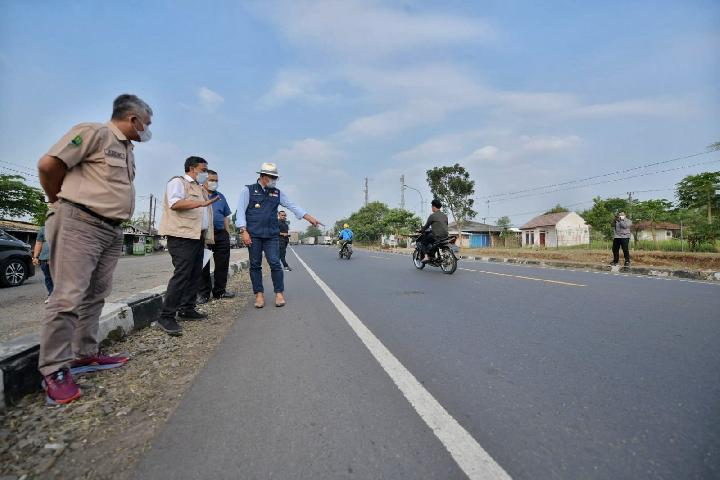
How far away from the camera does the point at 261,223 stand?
17.7 ft

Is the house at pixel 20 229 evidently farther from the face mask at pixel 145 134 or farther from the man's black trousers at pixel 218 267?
the face mask at pixel 145 134

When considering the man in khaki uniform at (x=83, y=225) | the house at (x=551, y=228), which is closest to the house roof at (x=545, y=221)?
the house at (x=551, y=228)

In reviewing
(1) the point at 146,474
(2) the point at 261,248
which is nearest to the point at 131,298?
(2) the point at 261,248

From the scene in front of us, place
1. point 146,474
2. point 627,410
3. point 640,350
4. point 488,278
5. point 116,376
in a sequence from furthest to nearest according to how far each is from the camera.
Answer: point 488,278 < point 640,350 < point 116,376 < point 627,410 < point 146,474

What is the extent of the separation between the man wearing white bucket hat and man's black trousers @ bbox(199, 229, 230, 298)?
0.78 m

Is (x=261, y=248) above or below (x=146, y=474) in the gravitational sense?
above

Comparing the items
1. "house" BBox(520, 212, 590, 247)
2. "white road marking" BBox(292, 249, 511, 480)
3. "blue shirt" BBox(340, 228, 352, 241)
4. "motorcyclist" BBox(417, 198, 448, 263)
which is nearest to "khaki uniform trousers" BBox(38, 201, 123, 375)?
"white road marking" BBox(292, 249, 511, 480)

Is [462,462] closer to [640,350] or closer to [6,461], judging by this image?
[6,461]

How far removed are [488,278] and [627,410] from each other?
6.51 meters

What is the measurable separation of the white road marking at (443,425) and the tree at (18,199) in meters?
35.0

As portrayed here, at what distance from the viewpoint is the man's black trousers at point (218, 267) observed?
19.5 ft

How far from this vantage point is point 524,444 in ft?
5.92

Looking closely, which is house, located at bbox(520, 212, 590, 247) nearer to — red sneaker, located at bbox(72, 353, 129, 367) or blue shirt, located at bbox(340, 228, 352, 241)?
blue shirt, located at bbox(340, 228, 352, 241)

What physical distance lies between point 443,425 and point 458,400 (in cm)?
33
